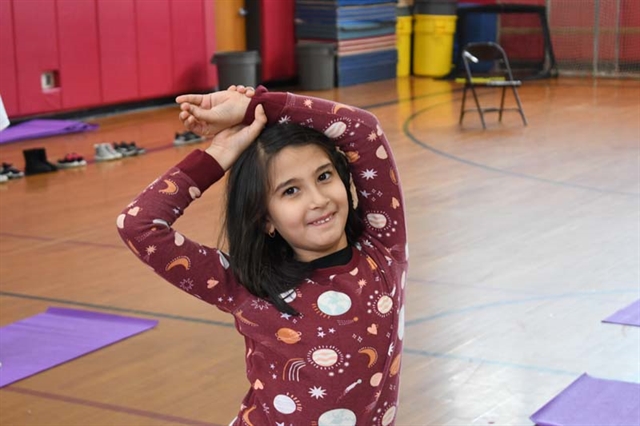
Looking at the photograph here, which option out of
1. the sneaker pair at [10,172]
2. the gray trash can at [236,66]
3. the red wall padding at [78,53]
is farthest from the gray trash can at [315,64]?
the sneaker pair at [10,172]

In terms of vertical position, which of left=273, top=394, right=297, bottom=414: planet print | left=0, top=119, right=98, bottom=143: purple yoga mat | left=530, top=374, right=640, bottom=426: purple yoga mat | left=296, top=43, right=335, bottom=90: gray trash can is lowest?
left=530, top=374, right=640, bottom=426: purple yoga mat

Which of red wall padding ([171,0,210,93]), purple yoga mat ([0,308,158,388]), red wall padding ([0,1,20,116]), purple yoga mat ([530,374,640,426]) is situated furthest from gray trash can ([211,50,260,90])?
purple yoga mat ([530,374,640,426])

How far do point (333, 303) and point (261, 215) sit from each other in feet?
0.71

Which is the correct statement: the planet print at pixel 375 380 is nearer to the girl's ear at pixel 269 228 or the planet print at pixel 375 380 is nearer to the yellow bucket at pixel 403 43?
the girl's ear at pixel 269 228

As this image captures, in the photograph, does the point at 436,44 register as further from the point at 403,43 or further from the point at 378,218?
the point at 378,218

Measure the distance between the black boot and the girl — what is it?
6.74 m

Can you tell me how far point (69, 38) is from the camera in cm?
1101

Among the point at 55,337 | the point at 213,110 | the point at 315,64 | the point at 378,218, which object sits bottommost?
the point at 55,337

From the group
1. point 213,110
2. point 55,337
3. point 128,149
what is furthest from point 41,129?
point 213,110

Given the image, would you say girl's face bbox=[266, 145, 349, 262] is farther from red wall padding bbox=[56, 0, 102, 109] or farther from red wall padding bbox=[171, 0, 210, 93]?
red wall padding bbox=[171, 0, 210, 93]

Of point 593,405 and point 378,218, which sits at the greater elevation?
point 378,218

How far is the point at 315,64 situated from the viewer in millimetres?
13406

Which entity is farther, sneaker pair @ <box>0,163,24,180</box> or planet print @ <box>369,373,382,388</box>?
sneaker pair @ <box>0,163,24,180</box>

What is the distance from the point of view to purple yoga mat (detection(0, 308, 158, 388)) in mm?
4398
